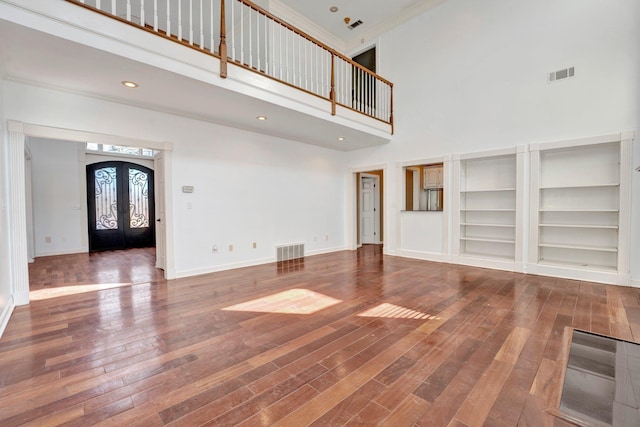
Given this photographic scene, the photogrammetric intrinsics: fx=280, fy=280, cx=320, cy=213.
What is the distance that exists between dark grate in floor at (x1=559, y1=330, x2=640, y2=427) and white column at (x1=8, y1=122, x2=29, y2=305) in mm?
5426

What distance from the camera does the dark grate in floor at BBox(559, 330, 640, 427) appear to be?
5.29 ft

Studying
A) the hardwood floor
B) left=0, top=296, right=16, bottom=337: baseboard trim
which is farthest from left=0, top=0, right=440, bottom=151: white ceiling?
the hardwood floor

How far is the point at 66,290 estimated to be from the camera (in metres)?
4.05

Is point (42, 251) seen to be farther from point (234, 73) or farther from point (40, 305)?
point (234, 73)

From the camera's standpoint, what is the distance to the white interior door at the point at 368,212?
28.7 ft

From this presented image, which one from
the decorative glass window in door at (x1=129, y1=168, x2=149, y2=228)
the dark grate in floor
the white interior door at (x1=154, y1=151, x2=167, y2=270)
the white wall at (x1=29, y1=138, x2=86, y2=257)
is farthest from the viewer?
the decorative glass window in door at (x1=129, y1=168, x2=149, y2=228)

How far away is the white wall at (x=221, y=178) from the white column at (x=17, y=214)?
284mm

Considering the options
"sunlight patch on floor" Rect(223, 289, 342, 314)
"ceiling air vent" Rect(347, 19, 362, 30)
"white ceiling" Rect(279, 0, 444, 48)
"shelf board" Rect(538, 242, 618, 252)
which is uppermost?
"ceiling air vent" Rect(347, 19, 362, 30)

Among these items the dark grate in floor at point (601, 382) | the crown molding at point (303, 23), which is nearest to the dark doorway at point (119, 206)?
the crown molding at point (303, 23)

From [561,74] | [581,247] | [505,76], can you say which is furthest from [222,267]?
[561,74]

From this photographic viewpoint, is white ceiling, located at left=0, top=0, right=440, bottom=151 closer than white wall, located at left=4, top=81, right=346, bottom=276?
Yes

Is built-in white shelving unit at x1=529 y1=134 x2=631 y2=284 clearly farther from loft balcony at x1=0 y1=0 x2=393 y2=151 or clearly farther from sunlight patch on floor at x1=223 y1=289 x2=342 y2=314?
sunlight patch on floor at x1=223 y1=289 x2=342 y2=314

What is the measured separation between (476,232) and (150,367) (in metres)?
5.86

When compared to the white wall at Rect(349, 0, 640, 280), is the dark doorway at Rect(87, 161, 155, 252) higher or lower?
lower
